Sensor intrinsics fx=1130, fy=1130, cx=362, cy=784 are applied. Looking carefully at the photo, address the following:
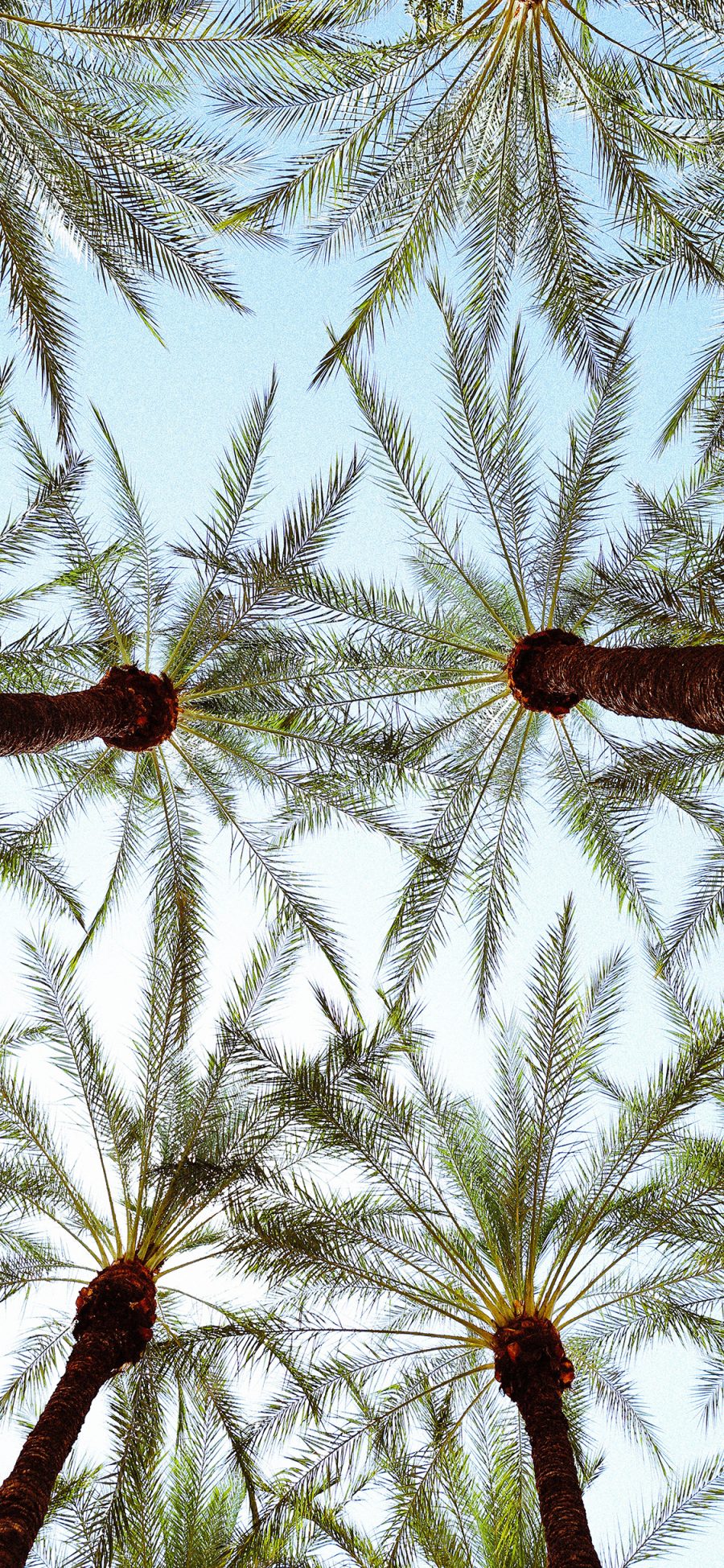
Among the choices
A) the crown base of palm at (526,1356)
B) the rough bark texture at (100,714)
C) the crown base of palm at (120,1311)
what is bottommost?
the crown base of palm at (120,1311)

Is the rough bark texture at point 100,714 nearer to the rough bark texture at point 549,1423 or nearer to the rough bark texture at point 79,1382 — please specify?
the rough bark texture at point 79,1382

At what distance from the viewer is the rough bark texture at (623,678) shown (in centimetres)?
554

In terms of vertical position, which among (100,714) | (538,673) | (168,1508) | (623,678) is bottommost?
(168,1508)

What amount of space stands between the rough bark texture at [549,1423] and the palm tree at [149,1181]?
1656 millimetres

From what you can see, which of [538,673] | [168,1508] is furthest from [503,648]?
[168,1508]

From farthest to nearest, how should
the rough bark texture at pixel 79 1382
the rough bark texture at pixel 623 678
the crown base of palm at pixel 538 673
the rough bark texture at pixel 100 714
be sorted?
the crown base of palm at pixel 538 673 < the rough bark texture at pixel 100 714 < the rough bark texture at pixel 79 1382 < the rough bark texture at pixel 623 678

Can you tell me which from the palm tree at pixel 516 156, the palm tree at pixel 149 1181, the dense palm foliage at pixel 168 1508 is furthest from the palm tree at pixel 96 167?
the dense palm foliage at pixel 168 1508

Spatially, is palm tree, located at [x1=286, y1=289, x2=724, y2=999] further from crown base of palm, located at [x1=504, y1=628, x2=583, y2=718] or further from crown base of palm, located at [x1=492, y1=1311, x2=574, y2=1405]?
crown base of palm, located at [x1=492, y1=1311, x2=574, y2=1405]

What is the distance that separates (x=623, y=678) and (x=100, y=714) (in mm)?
3527

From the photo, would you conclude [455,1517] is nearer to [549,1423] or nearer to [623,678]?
[549,1423]

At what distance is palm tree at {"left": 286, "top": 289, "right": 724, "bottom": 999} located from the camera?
8.19 m

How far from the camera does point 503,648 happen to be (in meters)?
9.17

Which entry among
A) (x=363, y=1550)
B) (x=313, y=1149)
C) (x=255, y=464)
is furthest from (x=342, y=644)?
(x=363, y=1550)

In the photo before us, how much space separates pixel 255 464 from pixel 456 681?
2.32 m
